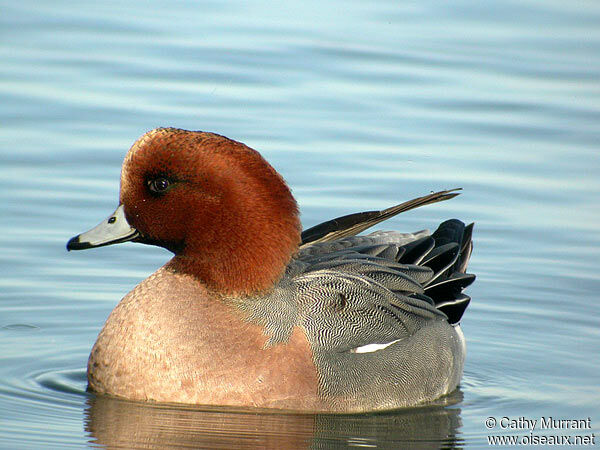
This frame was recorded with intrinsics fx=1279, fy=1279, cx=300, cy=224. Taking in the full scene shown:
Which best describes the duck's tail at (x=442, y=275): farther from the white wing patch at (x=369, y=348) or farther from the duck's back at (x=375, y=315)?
the white wing patch at (x=369, y=348)

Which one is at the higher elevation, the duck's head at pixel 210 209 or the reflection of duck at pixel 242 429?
the duck's head at pixel 210 209

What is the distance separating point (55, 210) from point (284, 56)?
4611 millimetres

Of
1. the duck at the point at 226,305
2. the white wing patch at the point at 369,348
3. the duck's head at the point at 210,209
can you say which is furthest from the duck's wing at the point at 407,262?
the duck's head at the point at 210,209

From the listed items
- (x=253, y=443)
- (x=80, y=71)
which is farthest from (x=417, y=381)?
(x=80, y=71)

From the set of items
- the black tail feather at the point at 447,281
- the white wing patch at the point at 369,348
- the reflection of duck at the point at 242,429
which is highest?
the black tail feather at the point at 447,281

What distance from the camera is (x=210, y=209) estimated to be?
6789 millimetres

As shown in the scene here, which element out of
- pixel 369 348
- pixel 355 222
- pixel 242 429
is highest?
pixel 355 222

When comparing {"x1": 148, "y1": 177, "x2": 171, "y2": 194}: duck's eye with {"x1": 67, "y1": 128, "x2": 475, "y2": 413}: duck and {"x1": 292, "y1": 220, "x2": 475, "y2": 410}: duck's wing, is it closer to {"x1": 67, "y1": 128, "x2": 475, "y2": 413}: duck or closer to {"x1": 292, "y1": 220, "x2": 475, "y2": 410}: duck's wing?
{"x1": 67, "y1": 128, "x2": 475, "y2": 413}: duck

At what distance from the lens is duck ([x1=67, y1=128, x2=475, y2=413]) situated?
21.9 feet

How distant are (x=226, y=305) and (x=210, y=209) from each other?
517mm

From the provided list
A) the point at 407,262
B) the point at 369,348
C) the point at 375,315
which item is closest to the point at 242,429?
the point at 369,348

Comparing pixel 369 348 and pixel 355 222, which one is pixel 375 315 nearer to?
pixel 369 348

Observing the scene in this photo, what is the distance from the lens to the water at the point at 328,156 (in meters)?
6.98

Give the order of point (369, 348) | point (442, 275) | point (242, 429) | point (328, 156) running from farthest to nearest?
point (328, 156)
point (442, 275)
point (369, 348)
point (242, 429)
